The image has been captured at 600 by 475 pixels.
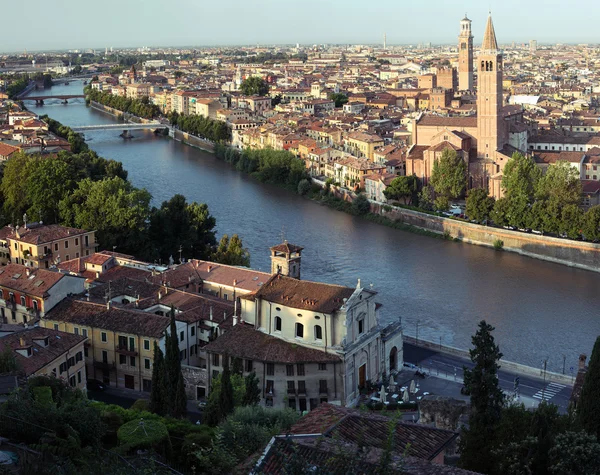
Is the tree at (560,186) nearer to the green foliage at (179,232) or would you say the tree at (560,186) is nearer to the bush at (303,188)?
the bush at (303,188)

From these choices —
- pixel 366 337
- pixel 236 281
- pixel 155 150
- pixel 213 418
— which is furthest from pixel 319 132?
pixel 213 418

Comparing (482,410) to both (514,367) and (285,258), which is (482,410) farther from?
(285,258)

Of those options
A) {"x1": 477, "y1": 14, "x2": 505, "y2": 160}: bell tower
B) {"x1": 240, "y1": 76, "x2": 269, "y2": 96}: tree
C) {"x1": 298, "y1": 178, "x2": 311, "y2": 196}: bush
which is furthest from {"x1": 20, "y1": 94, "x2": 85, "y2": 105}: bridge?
{"x1": 477, "y1": 14, "x2": 505, "y2": 160}: bell tower

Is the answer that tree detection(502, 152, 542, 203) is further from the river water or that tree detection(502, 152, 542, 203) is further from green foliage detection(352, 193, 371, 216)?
green foliage detection(352, 193, 371, 216)

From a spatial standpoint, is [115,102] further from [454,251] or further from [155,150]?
[454,251]

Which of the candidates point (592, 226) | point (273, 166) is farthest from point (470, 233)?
point (273, 166)
